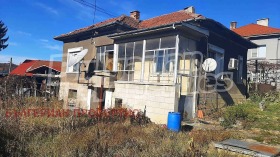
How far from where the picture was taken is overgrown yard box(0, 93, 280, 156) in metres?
5.27

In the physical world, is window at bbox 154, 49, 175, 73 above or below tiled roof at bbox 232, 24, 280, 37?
below

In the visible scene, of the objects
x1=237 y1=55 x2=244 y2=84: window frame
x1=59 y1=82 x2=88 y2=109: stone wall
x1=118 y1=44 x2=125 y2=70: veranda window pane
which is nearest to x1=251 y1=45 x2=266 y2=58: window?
x1=237 y1=55 x2=244 y2=84: window frame

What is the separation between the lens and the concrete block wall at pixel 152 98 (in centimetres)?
998

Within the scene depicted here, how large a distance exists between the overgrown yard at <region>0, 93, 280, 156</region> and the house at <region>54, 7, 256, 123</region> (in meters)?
1.82

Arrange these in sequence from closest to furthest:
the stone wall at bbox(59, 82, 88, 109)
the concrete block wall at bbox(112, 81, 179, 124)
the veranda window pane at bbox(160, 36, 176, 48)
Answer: the concrete block wall at bbox(112, 81, 179, 124) → the veranda window pane at bbox(160, 36, 176, 48) → the stone wall at bbox(59, 82, 88, 109)

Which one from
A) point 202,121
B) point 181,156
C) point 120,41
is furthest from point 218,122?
point 120,41

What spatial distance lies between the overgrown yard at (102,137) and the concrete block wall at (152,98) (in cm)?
87

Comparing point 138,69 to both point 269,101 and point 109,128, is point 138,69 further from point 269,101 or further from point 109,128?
point 269,101

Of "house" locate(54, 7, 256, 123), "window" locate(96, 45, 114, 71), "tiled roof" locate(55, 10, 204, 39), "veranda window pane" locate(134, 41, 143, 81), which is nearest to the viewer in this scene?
"house" locate(54, 7, 256, 123)

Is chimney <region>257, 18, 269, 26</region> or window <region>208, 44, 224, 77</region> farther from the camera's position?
chimney <region>257, 18, 269, 26</region>

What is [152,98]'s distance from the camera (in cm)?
1071

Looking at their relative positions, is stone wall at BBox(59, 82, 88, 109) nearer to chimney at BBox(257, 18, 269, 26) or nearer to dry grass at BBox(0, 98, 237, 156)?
dry grass at BBox(0, 98, 237, 156)

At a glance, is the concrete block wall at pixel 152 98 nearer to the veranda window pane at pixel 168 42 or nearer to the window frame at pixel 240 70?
the veranda window pane at pixel 168 42

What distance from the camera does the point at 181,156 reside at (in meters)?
5.23
